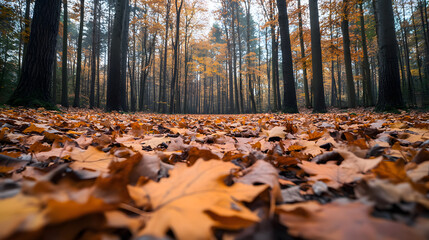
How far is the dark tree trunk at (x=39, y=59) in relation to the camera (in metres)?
4.82

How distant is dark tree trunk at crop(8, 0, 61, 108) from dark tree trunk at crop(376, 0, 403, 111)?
9031 mm

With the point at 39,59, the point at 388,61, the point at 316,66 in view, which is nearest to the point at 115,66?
the point at 39,59

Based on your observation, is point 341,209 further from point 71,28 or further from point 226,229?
point 71,28

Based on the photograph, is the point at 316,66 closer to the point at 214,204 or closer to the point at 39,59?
the point at 214,204

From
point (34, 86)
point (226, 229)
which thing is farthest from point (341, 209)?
point (34, 86)

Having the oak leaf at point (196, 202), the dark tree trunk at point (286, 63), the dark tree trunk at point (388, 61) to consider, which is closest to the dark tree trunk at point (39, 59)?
the oak leaf at point (196, 202)

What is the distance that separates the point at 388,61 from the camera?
523 centimetres

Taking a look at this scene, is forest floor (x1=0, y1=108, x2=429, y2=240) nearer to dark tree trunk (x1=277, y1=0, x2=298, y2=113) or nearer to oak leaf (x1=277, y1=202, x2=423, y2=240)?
oak leaf (x1=277, y1=202, x2=423, y2=240)

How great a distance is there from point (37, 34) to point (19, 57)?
52.7ft

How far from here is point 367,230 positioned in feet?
1.26

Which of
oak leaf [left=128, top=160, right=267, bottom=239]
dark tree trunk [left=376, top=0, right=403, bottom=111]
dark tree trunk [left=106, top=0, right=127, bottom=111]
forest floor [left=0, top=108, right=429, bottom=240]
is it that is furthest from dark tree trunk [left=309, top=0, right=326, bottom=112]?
dark tree trunk [left=106, top=0, right=127, bottom=111]

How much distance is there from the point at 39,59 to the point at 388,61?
373 inches

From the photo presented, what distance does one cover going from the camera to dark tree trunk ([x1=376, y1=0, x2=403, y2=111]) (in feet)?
16.8

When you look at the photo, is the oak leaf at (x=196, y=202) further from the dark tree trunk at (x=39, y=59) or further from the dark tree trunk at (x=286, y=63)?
the dark tree trunk at (x=286, y=63)
